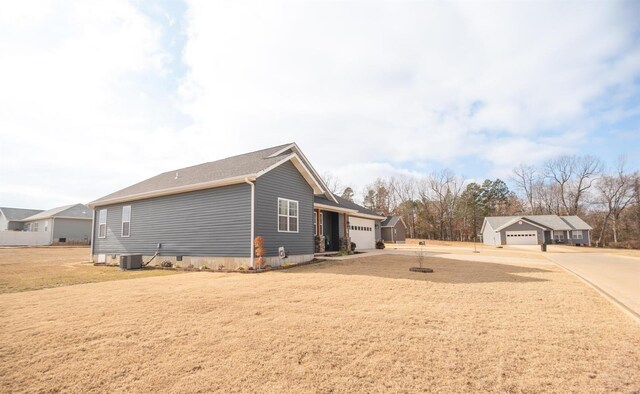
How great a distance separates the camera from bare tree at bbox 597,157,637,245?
47.4 metres

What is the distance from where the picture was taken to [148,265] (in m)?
14.8

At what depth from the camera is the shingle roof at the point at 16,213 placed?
140 ft

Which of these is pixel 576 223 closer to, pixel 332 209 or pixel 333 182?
pixel 333 182

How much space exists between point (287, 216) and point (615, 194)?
58.9 m

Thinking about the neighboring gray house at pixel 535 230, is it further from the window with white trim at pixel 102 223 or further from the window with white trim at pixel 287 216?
the window with white trim at pixel 102 223

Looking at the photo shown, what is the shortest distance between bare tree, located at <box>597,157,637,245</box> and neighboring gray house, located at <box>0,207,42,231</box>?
276ft

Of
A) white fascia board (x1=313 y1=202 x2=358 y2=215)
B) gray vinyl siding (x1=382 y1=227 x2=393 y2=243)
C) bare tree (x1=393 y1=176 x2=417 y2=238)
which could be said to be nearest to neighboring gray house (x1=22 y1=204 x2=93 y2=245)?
white fascia board (x1=313 y1=202 x2=358 y2=215)

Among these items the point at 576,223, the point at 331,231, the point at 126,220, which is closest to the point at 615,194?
the point at 576,223

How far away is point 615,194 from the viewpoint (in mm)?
48406

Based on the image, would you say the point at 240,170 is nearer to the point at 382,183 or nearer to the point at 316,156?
the point at 316,156

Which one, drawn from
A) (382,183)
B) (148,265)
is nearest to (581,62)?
(148,265)

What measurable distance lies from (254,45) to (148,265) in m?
11.2

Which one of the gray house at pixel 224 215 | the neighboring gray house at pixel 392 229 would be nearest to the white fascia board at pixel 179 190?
the gray house at pixel 224 215

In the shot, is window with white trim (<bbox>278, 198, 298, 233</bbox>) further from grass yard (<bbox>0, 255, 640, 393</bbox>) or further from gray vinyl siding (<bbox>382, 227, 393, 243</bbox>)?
gray vinyl siding (<bbox>382, 227, 393, 243</bbox>)
